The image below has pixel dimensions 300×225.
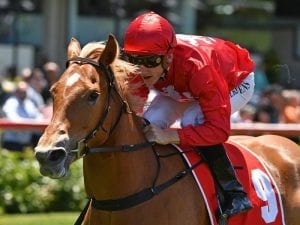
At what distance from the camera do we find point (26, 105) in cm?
1234

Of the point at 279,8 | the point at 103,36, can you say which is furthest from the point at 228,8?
the point at 103,36

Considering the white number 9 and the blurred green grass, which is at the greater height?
A: the white number 9

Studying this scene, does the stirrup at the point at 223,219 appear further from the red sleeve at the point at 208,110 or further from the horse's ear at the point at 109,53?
the horse's ear at the point at 109,53

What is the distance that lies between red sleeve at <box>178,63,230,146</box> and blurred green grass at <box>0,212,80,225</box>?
463 cm

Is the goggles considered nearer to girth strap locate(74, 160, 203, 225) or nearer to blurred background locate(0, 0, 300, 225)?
girth strap locate(74, 160, 203, 225)

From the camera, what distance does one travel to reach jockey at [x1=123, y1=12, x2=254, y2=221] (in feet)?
17.6

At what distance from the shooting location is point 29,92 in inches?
510

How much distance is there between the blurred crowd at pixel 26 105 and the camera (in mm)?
11859

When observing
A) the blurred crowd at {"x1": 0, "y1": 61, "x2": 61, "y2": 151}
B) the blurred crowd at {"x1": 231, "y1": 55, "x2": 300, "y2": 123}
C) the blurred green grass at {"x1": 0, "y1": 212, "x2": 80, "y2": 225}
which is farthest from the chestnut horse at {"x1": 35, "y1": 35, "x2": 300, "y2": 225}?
the blurred crowd at {"x1": 231, "y1": 55, "x2": 300, "y2": 123}

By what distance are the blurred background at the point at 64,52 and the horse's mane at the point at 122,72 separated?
60.9 inches

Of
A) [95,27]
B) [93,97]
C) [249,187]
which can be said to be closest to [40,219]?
[249,187]

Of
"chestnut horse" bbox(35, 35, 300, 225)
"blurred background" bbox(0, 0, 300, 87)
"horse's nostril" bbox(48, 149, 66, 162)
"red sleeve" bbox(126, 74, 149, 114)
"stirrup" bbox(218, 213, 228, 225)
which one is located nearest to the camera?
"horse's nostril" bbox(48, 149, 66, 162)

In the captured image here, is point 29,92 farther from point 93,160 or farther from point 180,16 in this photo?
point 180,16

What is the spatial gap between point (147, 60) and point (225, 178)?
83cm
